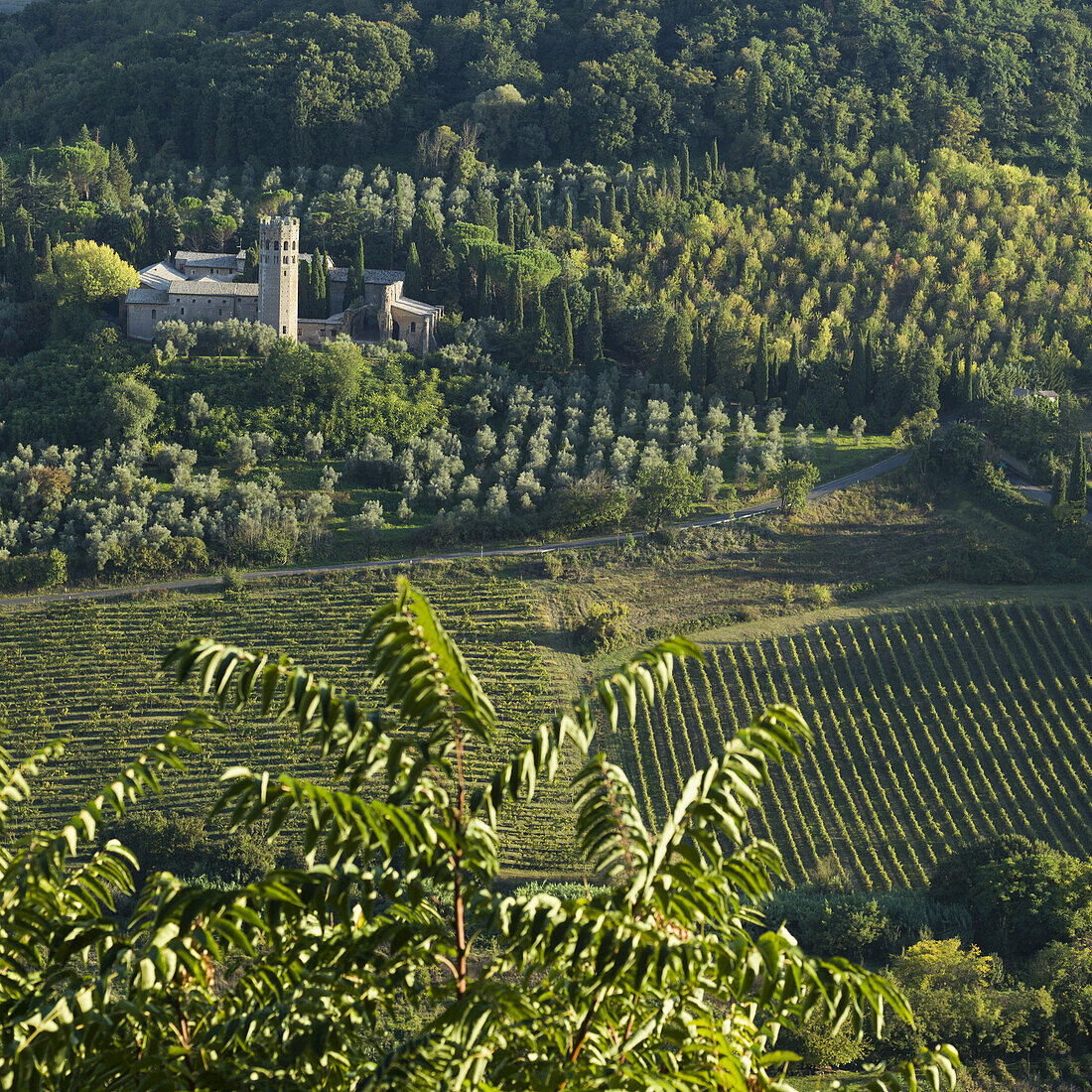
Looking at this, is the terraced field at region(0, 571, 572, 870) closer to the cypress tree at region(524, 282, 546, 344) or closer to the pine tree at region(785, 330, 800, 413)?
the cypress tree at region(524, 282, 546, 344)

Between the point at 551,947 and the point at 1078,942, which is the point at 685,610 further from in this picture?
the point at 551,947

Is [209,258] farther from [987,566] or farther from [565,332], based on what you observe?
[987,566]

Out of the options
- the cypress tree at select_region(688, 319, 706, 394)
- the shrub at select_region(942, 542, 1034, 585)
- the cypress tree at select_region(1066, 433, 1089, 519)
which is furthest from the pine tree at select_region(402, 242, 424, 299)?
the cypress tree at select_region(1066, 433, 1089, 519)

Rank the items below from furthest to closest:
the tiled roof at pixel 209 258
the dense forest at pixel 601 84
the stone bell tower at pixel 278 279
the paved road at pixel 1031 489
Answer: the dense forest at pixel 601 84
the tiled roof at pixel 209 258
the stone bell tower at pixel 278 279
the paved road at pixel 1031 489

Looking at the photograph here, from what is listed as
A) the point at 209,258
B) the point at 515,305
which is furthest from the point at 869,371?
the point at 209,258

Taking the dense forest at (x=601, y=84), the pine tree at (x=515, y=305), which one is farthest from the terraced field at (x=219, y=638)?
the dense forest at (x=601, y=84)

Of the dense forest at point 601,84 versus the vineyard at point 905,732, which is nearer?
the vineyard at point 905,732

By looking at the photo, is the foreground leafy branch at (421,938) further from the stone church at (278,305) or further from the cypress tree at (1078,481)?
the stone church at (278,305)
